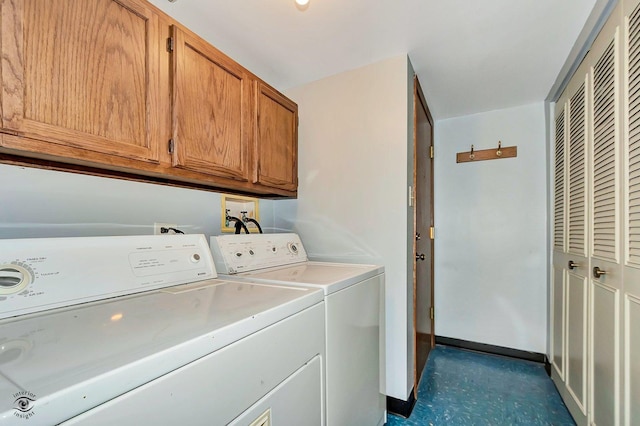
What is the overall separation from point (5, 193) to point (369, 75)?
1883 mm

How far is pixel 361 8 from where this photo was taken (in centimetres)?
139

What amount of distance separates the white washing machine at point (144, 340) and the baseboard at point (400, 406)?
996mm

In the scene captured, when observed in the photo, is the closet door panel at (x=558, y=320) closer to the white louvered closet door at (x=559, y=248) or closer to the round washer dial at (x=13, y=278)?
the white louvered closet door at (x=559, y=248)

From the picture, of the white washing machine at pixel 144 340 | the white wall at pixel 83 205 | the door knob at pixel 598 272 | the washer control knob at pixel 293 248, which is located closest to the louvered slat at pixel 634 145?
the door knob at pixel 598 272

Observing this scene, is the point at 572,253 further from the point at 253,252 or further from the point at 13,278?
the point at 13,278

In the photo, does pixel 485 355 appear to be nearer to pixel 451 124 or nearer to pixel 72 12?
pixel 451 124

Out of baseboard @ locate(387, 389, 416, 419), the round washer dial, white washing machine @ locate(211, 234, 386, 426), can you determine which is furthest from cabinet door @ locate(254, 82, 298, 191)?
baseboard @ locate(387, 389, 416, 419)

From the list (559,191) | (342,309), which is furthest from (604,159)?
(342,309)

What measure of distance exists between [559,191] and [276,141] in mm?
2069

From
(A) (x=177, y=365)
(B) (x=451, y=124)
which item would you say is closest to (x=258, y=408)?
(A) (x=177, y=365)

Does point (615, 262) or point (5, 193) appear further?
point (615, 262)

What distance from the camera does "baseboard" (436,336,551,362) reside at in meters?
2.40

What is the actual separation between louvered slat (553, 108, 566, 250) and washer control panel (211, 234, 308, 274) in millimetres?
1815

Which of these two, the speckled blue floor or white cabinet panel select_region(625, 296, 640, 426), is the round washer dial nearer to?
the speckled blue floor
